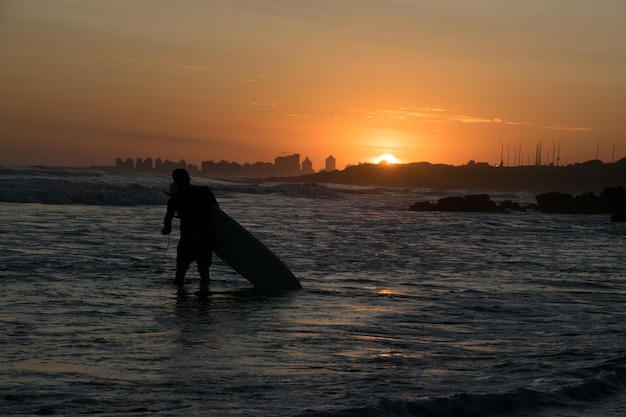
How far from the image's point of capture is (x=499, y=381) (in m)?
6.18

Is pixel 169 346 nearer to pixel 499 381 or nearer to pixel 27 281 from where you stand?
pixel 499 381

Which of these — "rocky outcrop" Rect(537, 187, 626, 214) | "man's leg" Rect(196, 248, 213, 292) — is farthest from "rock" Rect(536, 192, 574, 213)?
"man's leg" Rect(196, 248, 213, 292)

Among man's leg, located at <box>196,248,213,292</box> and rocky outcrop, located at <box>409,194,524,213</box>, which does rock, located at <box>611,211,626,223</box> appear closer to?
rocky outcrop, located at <box>409,194,524,213</box>

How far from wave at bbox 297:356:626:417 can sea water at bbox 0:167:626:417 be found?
0.04 feet

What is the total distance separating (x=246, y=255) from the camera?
1187 cm

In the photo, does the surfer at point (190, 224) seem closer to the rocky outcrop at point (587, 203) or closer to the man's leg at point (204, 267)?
the man's leg at point (204, 267)

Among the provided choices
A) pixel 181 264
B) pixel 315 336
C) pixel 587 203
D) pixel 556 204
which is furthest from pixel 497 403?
pixel 556 204

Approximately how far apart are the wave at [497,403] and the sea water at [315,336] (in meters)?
0.01

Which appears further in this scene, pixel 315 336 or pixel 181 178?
pixel 181 178

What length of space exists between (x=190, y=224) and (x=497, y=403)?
661 cm

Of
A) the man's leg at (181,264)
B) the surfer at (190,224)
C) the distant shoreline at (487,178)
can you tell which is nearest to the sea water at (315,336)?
the man's leg at (181,264)

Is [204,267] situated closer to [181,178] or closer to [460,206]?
Result: [181,178]

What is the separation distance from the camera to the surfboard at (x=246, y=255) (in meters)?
11.6

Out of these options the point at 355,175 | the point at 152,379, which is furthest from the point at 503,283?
the point at 355,175
